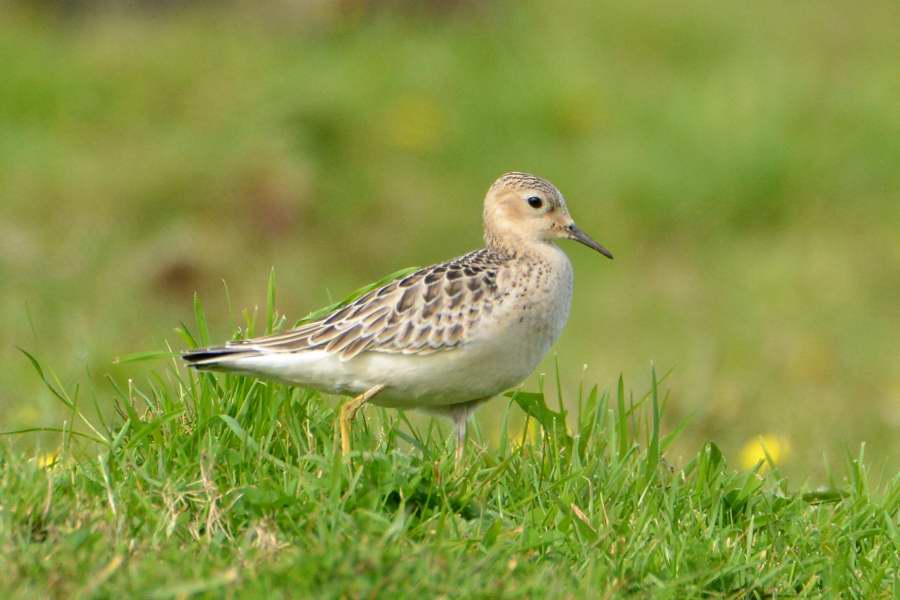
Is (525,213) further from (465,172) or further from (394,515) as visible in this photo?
(465,172)

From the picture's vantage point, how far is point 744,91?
1304 centimetres

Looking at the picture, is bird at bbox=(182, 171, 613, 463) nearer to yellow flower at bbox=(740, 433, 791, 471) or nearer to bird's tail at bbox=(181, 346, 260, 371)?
bird's tail at bbox=(181, 346, 260, 371)

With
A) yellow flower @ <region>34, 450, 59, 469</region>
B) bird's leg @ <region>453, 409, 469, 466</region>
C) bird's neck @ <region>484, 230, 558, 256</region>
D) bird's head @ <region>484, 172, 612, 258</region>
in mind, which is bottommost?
yellow flower @ <region>34, 450, 59, 469</region>

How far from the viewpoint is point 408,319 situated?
5.80 metres

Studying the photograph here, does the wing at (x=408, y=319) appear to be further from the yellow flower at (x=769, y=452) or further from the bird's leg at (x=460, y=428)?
the yellow flower at (x=769, y=452)

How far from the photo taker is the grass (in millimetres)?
4441

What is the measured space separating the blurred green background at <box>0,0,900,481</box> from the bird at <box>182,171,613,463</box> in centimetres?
387

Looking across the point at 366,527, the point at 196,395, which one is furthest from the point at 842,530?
the point at 196,395

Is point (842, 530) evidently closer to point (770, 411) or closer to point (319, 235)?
point (770, 411)

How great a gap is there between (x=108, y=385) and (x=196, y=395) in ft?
12.8

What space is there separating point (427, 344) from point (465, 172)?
674 centimetres

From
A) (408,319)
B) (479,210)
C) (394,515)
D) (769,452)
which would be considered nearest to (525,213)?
(408,319)

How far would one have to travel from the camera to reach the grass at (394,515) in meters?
4.44

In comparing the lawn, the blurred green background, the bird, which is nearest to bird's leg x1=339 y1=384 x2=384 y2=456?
the bird
